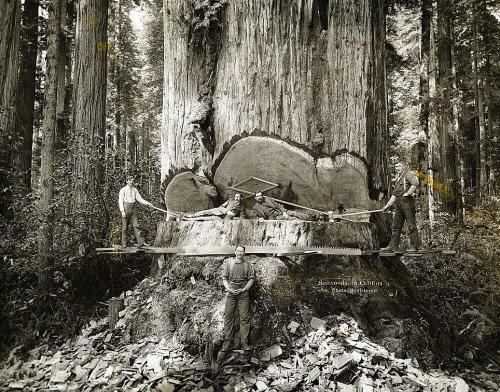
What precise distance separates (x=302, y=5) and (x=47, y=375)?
16.8 ft

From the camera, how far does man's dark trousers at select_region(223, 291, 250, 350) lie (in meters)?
3.83

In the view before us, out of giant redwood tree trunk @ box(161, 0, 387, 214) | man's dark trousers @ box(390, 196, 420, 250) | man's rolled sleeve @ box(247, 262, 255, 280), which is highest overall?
giant redwood tree trunk @ box(161, 0, 387, 214)

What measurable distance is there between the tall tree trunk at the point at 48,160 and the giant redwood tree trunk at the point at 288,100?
6.48 ft

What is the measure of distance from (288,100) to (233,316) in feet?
8.55

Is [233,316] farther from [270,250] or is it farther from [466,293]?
[466,293]

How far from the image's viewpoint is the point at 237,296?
389 centimetres

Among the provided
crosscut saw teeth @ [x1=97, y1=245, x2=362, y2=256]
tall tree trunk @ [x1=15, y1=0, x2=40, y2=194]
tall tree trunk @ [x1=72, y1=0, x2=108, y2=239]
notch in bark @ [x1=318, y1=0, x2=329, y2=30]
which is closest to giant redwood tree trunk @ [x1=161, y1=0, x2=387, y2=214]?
notch in bark @ [x1=318, y1=0, x2=329, y2=30]

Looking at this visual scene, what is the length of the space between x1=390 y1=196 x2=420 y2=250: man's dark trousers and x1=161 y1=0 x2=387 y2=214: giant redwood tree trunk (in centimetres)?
39

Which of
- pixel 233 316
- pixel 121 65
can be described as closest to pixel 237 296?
pixel 233 316

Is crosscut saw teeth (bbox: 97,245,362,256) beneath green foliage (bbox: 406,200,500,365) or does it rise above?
above

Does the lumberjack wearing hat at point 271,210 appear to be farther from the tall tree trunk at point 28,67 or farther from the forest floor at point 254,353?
the tall tree trunk at point 28,67

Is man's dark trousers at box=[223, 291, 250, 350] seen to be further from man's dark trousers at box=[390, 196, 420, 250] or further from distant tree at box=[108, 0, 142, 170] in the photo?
distant tree at box=[108, 0, 142, 170]

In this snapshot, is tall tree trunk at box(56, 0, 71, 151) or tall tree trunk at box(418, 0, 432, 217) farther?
tall tree trunk at box(56, 0, 71, 151)

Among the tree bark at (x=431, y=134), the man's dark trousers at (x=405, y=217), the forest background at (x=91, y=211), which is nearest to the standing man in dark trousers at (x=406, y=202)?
the man's dark trousers at (x=405, y=217)
